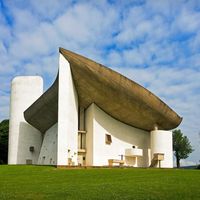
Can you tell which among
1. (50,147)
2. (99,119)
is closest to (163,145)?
(99,119)

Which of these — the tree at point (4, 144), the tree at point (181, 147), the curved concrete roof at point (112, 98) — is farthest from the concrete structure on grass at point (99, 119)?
the tree at point (181, 147)

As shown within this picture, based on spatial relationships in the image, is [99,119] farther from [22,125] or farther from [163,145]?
[22,125]

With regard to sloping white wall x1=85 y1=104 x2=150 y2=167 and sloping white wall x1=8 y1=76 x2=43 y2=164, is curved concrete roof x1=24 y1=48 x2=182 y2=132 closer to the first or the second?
sloping white wall x1=85 y1=104 x2=150 y2=167

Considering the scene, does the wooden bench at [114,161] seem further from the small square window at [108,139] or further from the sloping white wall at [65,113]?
the sloping white wall at [65,113]

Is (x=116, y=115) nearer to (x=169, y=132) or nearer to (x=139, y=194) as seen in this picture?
(x=169, y=132)

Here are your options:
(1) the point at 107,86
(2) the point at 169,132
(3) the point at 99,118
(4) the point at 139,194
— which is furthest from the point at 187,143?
(4) the point at 139,194

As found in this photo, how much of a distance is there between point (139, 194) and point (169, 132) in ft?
81.2

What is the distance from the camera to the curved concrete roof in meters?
27.4

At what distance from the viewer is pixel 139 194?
9.47m

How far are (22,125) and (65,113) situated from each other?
661 inches

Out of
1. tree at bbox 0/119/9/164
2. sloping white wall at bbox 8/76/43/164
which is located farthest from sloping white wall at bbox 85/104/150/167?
tree at bbox 0/119/9/164

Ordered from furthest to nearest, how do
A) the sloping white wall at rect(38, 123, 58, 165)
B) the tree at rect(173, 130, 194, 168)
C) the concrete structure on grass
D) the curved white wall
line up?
the tree at rect(173, 130, 194, 168)
the sloping white wall at rect(38, 123, 58, 165)
the curved white wall
the concrete structure on grass

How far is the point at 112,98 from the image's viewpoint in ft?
99.3

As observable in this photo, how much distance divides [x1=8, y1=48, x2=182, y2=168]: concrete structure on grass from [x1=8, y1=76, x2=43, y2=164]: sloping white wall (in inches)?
91.4
